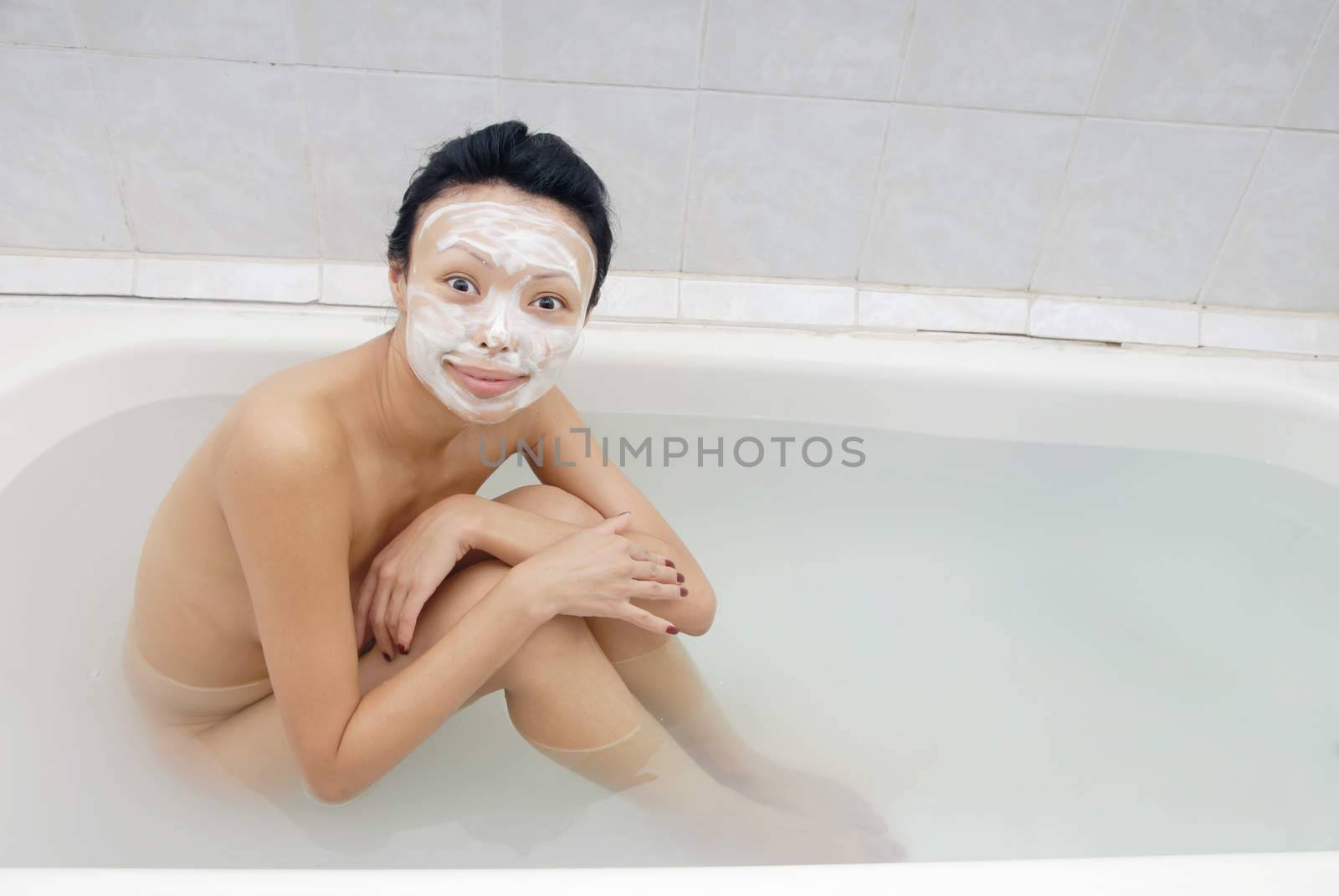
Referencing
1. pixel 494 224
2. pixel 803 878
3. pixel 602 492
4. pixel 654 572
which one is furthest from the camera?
pixel 602 492

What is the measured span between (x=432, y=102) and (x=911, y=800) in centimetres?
97

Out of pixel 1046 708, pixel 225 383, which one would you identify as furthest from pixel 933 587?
pixel 225 383

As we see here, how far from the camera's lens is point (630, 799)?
35.4 inches

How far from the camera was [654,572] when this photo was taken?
32.7 inches

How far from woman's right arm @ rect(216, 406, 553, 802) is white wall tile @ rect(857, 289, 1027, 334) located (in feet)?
2.54

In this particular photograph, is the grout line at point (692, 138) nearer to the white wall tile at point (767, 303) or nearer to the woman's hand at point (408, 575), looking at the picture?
the white wall tile at point (767, 303)

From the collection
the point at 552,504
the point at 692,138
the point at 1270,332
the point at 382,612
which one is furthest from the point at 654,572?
the point at 1270,332

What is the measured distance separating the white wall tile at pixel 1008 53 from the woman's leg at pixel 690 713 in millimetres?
708

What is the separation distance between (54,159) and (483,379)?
0.81 meters

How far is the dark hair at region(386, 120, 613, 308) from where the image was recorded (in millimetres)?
731

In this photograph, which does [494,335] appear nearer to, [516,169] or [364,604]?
[516,169]

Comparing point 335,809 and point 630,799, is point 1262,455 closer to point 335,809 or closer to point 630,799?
point 630,799

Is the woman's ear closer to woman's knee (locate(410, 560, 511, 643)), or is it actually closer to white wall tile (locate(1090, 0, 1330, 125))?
woman's knee (locate(410, 560, 511, 643))

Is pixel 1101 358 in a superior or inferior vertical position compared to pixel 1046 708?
superior
